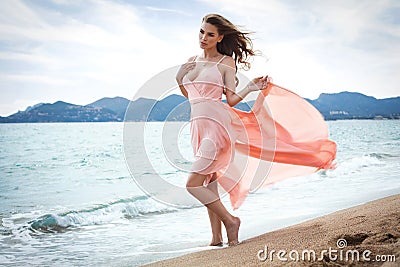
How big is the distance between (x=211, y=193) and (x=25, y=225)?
3061mm

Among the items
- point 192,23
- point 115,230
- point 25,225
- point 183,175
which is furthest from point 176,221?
point 192,23

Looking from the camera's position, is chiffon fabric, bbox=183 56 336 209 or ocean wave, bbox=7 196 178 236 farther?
ocean wave, bbox=7 196 178 236

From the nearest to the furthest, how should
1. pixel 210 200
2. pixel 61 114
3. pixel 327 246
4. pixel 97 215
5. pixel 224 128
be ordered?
pixel 327 246 < pixel 210 200 < pixel 224 128 < pixel 97 215 < pixel 61 114

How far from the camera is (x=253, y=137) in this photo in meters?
3.90

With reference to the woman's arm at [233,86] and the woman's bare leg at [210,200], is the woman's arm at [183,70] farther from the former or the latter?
the woman's bare leg at [210,200]

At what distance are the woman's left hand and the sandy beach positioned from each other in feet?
3.76

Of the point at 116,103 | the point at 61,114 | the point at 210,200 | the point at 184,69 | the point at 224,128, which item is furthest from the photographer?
the point at 61,114

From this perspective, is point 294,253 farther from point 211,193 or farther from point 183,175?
point 183,175

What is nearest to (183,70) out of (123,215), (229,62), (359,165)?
(229,62)

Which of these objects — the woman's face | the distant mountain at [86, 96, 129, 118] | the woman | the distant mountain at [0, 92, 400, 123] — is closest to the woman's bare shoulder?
the woman

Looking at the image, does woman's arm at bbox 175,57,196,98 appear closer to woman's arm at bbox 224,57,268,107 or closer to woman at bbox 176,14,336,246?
woman at bbox 176,14,336,246

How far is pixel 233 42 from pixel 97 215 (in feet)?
11.6

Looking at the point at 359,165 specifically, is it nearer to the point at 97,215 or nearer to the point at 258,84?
the point at 97,215

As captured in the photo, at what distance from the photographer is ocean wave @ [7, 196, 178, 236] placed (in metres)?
5.62
